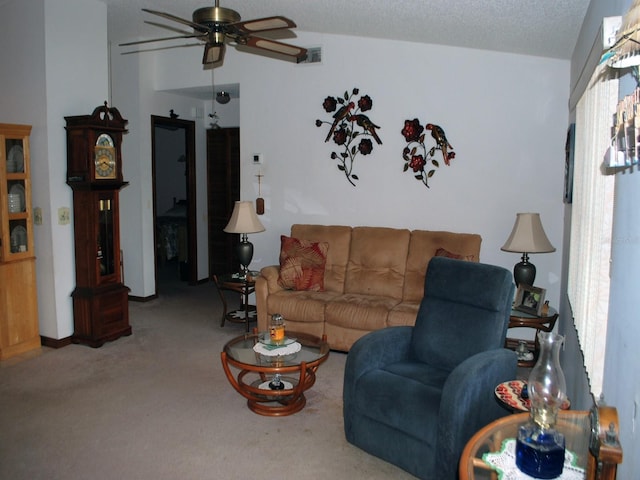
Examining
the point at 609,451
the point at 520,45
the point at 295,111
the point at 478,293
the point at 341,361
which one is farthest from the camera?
the point at 295,111

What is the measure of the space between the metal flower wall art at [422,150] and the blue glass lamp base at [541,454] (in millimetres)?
3592

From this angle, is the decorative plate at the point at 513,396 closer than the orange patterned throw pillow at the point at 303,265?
Yes

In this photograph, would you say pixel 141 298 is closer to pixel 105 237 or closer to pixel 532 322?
pixel 105 237

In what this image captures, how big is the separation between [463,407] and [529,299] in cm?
195

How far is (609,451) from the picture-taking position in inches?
51.2

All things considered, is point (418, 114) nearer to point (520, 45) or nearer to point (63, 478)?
point (520, 45)

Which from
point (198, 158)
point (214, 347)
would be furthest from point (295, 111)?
point (214, 347)

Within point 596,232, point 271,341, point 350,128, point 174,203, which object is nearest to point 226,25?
point 271,341

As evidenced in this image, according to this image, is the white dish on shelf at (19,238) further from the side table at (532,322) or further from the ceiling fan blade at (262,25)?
the side table at (532,322)

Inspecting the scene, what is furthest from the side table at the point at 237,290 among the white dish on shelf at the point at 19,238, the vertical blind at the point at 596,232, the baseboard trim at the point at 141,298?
the vertical blind at the point at 596,232

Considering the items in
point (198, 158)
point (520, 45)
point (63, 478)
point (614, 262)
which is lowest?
point (63, 478)

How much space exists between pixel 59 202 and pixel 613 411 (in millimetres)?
4529

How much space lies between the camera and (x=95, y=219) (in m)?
4.73

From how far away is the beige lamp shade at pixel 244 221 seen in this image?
5.25 metres
